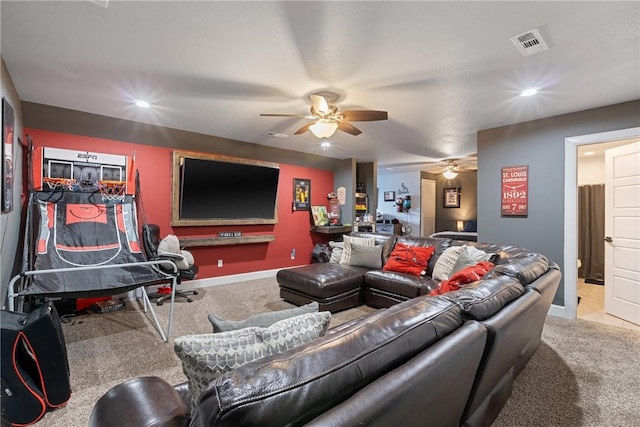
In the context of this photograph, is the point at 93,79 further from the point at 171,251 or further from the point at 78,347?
the point at 78,347

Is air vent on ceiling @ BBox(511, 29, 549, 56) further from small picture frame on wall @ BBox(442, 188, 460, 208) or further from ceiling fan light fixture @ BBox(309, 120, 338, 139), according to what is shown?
small picture frame on wall @ BBox(442, 188, 460, 208)

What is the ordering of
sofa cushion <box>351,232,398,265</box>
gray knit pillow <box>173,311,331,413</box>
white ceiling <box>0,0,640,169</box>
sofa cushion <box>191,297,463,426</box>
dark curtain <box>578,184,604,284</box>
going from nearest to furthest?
1. sofa cushion <box>191,297,463,426</box>
2. gray knit pillow <box>173,311,331,413</box>
3. white ceiling <box>0,0,640,169</box>
4. sofa cushion <box>351,232,398,265</box>
5. dark curtain <box>578,184,604,284</box>

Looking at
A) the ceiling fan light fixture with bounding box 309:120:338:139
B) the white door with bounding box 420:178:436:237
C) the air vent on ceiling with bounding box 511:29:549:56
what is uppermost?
the air vent on ceiling with bounding box 511:29:549:56

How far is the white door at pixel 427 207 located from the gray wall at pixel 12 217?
8.17m

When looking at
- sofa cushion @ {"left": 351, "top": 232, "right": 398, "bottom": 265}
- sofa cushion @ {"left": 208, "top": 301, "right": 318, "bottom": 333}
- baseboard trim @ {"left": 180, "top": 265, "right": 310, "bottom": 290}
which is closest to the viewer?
sofa cushion @ {"left": 208, "top": 301, "right": 318, "bottom": 333}

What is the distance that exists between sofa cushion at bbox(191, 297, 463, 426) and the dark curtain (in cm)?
603

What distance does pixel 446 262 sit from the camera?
3324 mm

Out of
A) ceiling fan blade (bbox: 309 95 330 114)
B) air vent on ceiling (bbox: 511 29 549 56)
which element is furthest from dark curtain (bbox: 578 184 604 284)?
ceiling fan blade (bbox: 309 95 330 114)

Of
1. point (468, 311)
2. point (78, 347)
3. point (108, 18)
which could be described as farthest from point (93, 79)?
point (468, 311)

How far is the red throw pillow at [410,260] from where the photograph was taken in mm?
3574

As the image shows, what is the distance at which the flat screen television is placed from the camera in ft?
14.2

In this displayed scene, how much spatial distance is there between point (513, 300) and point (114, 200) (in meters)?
3.87

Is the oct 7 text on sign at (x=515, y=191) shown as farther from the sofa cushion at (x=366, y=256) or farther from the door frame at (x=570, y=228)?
the sofa cushion at (x=366, y=256)

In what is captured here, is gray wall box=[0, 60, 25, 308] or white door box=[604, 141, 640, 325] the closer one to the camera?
gray wall box=[0, 60, 25, 308]
